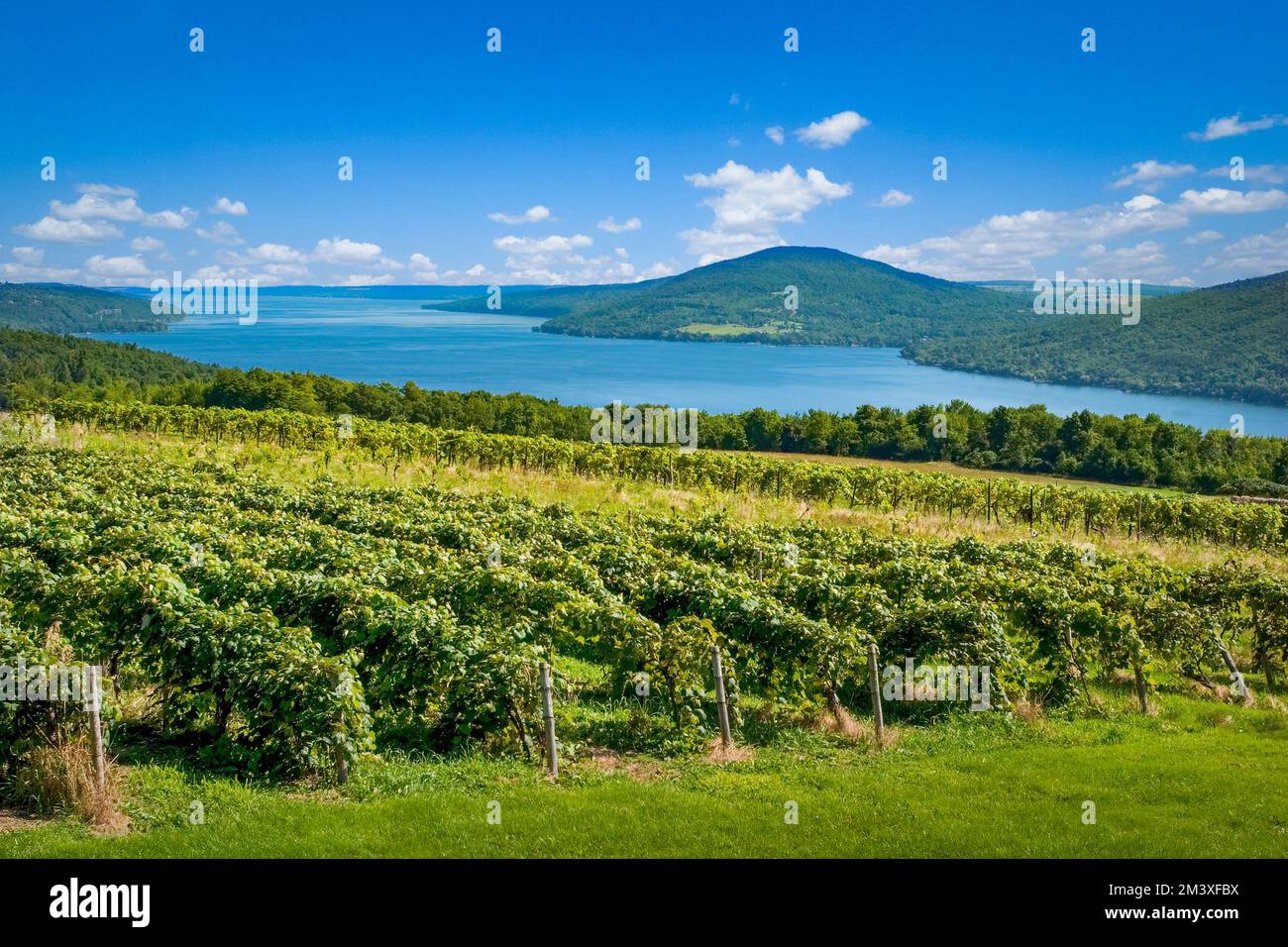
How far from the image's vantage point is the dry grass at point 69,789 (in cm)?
763

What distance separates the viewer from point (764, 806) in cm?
830

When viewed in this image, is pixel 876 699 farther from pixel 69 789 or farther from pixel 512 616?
pixel 69 789

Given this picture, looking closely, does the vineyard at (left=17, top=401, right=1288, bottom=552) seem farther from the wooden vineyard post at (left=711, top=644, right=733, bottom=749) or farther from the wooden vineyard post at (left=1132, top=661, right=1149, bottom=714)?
the wooden vineyard post at (left=711, top=644, right=733, bottom=749)

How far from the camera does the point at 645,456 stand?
148 ft

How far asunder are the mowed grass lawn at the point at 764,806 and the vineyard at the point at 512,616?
0.74 metres

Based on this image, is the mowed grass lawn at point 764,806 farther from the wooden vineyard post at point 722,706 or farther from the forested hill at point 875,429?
the forested hill at point 875,429

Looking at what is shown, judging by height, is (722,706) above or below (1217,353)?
below

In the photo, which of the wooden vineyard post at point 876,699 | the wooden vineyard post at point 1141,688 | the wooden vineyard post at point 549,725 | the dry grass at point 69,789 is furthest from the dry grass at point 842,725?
the dry grass at point 69,789

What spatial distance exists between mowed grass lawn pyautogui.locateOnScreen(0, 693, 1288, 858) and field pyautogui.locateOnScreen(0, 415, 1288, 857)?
39mm

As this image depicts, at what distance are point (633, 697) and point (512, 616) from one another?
83.9 inches

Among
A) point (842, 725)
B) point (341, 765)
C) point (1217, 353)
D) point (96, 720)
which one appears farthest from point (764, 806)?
point (1217, 353)

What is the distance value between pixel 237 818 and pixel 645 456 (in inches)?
1487
